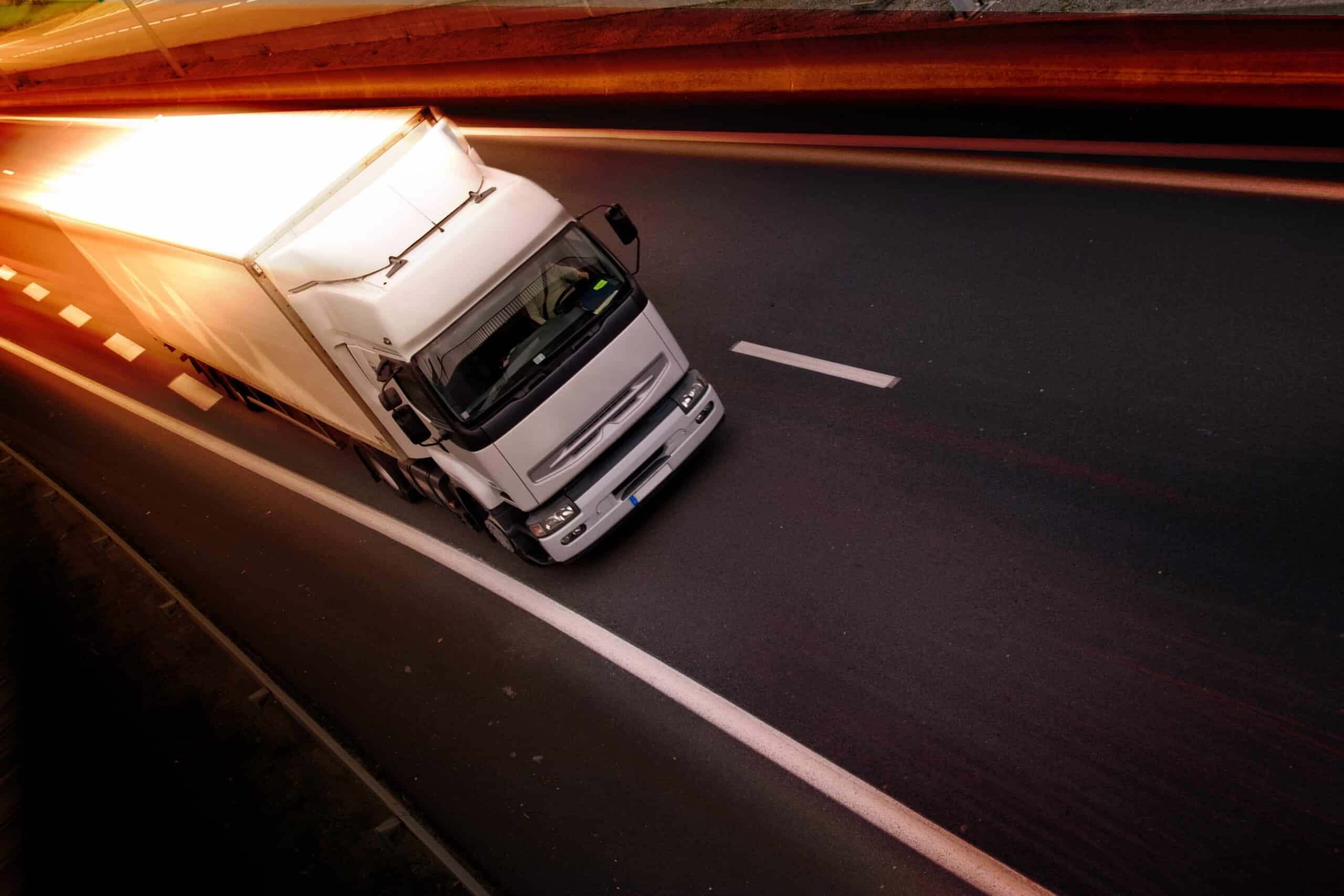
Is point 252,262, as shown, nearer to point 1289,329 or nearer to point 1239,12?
point 1289,329

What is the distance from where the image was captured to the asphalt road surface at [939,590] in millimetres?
5184

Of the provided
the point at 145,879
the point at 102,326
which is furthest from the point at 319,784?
the point at 102,326

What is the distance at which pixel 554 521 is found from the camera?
7.54 m

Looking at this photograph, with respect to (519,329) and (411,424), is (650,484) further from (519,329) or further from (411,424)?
(411,424)

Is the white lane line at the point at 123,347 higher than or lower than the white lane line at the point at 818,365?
higher

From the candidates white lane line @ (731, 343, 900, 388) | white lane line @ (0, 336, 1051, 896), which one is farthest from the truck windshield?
white lane line @ (731, 343, 900, 388)

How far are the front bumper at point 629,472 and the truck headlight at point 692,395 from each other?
0.09ft

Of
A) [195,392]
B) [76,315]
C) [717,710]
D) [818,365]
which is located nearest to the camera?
[717,710]

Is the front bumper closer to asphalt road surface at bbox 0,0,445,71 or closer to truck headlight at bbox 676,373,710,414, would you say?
truck headlight at bbox 676,373,710,414

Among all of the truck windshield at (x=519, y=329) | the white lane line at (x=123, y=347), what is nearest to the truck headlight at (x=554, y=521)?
the truck windshield at (x=519, y=329)

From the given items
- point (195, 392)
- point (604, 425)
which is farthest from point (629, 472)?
point (195, 392)

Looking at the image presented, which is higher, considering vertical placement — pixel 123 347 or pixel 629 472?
pixel 123 347

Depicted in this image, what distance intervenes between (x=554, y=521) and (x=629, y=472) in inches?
29.4

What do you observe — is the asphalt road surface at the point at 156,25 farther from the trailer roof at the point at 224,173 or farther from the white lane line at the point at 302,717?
the white lane line at the point at 302,717
